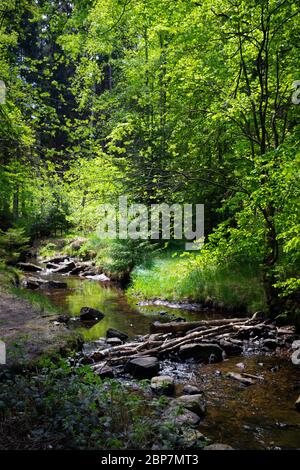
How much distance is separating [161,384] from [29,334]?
305 centimetres

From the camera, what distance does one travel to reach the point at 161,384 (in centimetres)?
642

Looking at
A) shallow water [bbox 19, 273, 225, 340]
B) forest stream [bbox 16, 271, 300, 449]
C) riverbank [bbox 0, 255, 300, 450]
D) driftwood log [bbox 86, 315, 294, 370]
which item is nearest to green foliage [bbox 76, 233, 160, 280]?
shallow water [bbox 19, 273, 225, 340]

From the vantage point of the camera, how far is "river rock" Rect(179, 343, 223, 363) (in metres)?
8.39

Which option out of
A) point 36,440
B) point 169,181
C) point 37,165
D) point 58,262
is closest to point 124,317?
point 169,181

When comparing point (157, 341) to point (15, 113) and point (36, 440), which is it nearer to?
point (36, 440)

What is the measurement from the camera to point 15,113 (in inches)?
332

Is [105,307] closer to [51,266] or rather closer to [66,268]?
[66,268]

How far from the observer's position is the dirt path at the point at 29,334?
22.1 feet

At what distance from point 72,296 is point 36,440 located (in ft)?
37.8

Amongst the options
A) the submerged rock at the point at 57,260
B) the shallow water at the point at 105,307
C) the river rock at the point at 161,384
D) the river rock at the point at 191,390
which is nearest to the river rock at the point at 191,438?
the river rock at the point at 161,384

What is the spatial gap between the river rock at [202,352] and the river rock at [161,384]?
155 cm

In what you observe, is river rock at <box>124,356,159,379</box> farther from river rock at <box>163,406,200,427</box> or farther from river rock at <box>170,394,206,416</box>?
river rock at <box>163,406,200,427</box>

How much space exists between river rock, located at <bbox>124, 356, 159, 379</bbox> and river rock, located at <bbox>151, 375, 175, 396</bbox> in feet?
1.29

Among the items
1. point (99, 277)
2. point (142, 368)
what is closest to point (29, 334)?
point (142, 368)
